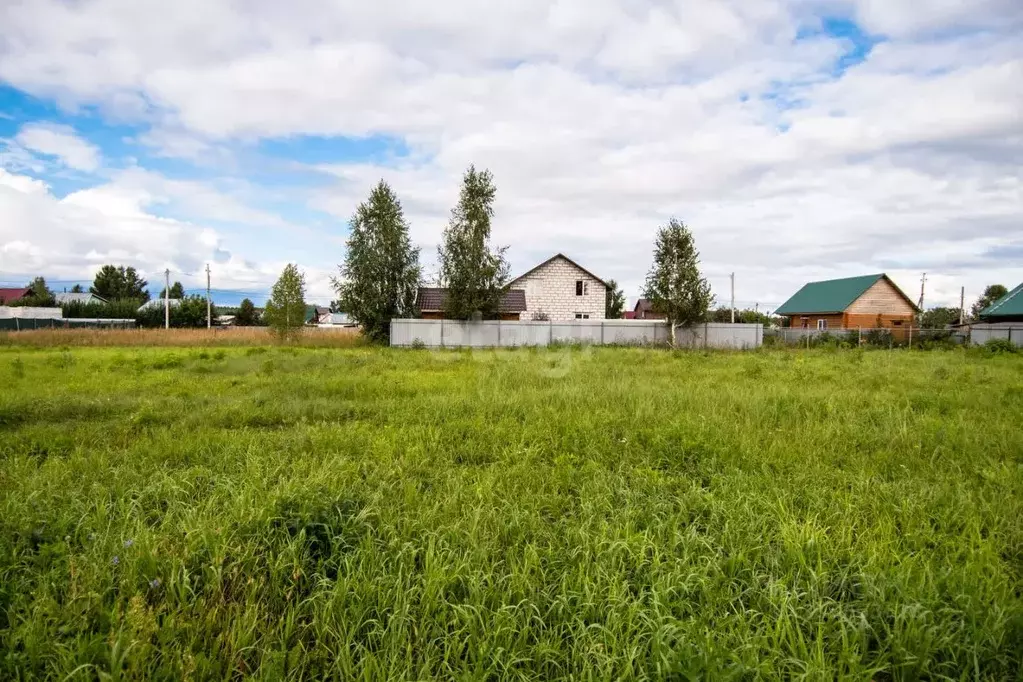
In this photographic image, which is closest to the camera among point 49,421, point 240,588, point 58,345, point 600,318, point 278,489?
point 240,588

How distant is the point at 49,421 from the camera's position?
7.11 meters

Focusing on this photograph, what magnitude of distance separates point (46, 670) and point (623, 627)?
2.55 meters

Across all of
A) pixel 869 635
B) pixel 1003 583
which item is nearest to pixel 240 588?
pixel 869 635

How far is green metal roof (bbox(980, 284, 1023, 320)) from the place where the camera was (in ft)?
104

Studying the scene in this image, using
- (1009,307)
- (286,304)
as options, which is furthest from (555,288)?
(1009,307)

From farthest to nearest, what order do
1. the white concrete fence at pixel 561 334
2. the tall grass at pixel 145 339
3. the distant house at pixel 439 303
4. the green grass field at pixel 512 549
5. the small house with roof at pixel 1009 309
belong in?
1. the distant house at pixel 439 303
2. the small house with roof at pixel 1009 309
3. the white concrete fence at pixel 561 334
4. the tall grass at pixel 145 339
5. the green grass field at pixel 512 549

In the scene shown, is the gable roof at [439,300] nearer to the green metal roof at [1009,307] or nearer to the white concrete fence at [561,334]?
the white concrete fence at [561,334]

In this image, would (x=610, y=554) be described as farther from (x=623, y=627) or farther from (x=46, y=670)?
(x=46, y=670)

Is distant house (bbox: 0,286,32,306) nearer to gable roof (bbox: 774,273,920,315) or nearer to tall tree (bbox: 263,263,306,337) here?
tall tree (bbox: 263,263,306,337)

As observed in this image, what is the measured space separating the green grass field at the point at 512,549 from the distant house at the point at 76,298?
77721 millimetres

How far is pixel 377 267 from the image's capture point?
95.8 feet

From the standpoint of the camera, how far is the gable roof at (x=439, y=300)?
32969 millimetres

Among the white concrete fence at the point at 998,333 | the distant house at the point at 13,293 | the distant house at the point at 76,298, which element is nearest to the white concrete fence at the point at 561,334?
the white concrete fence at the point at 998,333

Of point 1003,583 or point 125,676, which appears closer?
point 125,676
